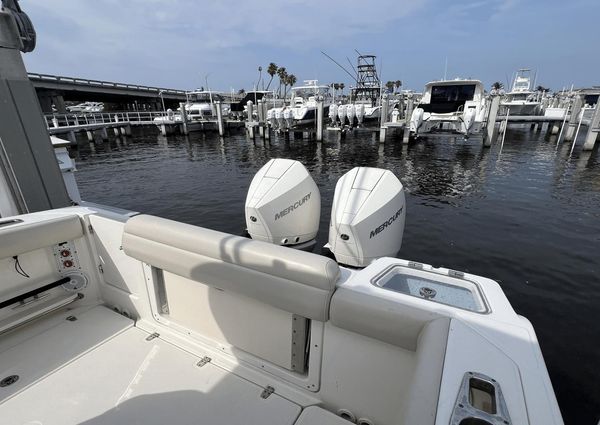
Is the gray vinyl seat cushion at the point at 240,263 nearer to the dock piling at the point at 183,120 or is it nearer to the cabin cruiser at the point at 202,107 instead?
the dock piling at the point at 183,120

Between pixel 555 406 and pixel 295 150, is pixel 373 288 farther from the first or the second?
pixel 295 150

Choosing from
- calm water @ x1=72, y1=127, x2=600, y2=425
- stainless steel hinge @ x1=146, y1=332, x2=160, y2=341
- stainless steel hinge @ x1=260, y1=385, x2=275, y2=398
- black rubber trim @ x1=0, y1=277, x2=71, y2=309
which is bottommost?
calm water @ x1=72, y1=127, x2=600, y2=425

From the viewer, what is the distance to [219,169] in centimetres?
1542

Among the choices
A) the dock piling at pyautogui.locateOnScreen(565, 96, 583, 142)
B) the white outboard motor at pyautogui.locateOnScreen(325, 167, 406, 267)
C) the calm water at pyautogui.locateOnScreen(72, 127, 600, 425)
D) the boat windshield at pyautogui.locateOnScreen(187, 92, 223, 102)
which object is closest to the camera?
the white outboard motor at pyautogui.locateOnScreen(325, 167, 406, 267)

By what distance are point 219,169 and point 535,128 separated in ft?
101

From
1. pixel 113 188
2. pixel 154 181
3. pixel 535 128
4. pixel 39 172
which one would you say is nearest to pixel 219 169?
pixel 154 181

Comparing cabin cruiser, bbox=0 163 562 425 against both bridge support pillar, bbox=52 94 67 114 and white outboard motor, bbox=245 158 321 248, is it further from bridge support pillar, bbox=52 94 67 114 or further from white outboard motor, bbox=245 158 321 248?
bridge support pillar, bbox=52 94 67 114

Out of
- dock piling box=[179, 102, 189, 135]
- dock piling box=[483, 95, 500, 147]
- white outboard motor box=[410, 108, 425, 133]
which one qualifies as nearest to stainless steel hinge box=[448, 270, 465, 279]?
white outboard motor box=[410, 108, 425, 133]

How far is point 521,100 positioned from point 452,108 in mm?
17302

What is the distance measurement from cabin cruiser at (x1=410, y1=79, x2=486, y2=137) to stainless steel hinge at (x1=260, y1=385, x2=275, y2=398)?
61.2 feet

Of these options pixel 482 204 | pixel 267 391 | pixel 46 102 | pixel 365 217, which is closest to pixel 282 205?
pixel 365 217

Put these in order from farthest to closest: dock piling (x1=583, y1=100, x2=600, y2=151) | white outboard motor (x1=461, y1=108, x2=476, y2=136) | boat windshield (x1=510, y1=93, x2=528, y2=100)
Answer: boat windshield (x1=510, y1=93, x2=528, y2=100), white outboard motor (x1=461, y1=108, x2=476, y2=136), dock piling (x1=583, y1=100, x2=600, y2=151)

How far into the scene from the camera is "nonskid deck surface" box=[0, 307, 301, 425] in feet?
6.54

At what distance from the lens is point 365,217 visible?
3383 mm
